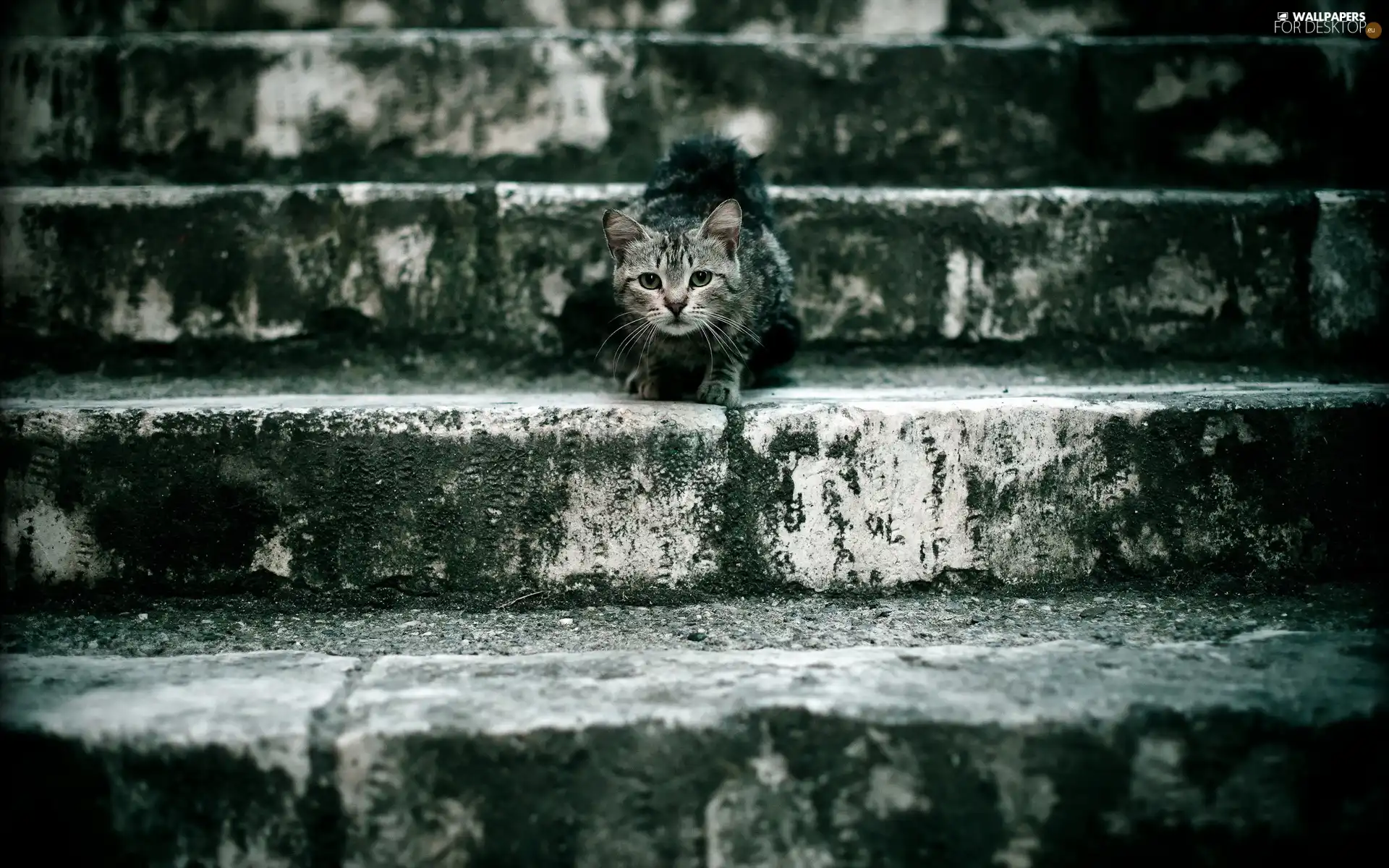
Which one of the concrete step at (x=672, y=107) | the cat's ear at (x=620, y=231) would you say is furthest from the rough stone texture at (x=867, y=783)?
the concrete step at (x=672, y=107)

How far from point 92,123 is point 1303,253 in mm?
3796

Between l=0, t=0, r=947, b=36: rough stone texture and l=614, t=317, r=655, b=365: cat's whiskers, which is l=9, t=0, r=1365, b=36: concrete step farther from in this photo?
l=614, t=317, r=655, b=365: cat's whiskers

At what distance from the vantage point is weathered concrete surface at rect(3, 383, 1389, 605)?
195 cm

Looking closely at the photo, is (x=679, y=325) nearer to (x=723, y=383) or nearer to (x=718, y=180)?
(x=723, y=383)

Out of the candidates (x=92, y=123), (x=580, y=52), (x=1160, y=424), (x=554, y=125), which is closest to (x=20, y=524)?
(x=92, y=123)

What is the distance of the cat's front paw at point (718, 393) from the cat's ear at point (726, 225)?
405 millimetres

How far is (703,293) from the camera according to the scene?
7.47 ft

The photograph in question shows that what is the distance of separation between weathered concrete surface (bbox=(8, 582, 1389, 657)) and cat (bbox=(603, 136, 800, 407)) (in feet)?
1.84

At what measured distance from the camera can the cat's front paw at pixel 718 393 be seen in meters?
2.14

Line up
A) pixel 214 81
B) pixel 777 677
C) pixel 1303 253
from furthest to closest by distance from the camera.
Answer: pixel 214 81 < pixel 1303 253 < pixel 777 677

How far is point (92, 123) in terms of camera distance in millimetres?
2893

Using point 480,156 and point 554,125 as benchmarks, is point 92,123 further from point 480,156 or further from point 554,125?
point 554,125

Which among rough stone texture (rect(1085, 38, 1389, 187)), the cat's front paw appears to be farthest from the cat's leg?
rough stone texture (rect(1085, 38, 1389, 187))

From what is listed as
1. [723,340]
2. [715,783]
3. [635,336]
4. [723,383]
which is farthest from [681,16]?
[715,783]
